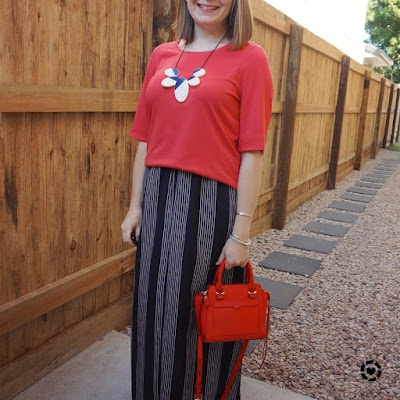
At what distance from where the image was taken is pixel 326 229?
20.3ft

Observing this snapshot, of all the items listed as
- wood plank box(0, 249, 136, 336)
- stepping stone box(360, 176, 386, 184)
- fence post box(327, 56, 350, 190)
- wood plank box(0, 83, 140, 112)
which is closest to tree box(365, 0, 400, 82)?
stepping stone box(360, 176, 386, 184)

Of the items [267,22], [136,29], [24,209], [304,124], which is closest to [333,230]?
[304,124]

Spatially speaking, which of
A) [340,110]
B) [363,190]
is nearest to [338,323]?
[340,110]

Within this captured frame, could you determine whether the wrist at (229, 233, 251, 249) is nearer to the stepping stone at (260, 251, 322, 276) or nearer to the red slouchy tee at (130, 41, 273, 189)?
the red slouchy tee at (130, 41, 273, 189)

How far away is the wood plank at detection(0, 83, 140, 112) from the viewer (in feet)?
6.80

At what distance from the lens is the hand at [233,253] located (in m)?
1.76

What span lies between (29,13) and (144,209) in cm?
99

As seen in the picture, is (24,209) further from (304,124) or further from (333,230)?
(304,124)

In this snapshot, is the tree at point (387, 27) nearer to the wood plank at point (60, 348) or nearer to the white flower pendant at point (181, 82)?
the wood plank at point (60, 348)

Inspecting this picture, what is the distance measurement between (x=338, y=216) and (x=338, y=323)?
11.7ft

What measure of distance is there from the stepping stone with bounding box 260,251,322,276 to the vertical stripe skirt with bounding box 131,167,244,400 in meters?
2.74

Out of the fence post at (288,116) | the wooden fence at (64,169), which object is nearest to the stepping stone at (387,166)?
the fence post at (288,116)

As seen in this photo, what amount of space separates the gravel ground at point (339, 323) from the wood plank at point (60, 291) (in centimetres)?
94

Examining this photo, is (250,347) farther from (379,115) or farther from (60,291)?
(379,115)
